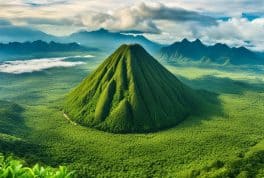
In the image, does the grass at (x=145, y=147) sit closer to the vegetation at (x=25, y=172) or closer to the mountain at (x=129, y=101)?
the mountain at (x=129, y=101)

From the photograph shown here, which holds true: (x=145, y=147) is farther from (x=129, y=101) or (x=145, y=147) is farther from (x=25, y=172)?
(x=25, y=172)

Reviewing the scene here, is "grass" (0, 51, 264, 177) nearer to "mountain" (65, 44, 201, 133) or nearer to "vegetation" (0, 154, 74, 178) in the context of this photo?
"mountain" (65, 44, 201, 133)

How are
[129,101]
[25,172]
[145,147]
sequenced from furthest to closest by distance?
1. [129,101]
2. [145,147]
3. [25,172]

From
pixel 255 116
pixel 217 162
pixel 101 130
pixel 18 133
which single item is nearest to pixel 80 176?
pixel 217 162

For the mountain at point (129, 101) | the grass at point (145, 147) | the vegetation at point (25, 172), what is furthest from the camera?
the mountain at point (129, 101)

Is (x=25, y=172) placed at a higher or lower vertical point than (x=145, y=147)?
higher

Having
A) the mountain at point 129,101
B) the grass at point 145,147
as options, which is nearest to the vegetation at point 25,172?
the grass at point 145,147

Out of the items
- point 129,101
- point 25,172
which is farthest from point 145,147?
point 25,172

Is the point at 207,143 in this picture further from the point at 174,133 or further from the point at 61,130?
the point at 61,130

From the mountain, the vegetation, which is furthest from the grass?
the vegetation
